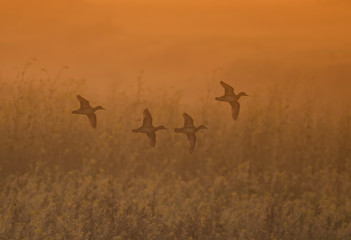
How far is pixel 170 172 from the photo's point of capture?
8125mm

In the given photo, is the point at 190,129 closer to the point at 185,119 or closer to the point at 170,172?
the point at 185,119

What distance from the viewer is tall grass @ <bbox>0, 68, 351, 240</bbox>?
5941 mm

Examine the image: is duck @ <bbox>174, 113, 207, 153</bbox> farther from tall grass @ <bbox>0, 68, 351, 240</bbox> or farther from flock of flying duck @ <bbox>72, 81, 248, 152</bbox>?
tall grass @ <bbox>0, 68, 351, 240</bbox>

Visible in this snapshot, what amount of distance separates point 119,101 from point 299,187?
10.3 ft

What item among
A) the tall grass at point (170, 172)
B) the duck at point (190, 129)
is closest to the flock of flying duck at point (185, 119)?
the duck at point (190, 129)

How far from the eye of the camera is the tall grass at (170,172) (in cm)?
594

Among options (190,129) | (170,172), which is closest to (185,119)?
(190,129)

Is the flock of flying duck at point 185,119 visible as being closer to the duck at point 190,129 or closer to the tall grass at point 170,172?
the duck at point 190,129

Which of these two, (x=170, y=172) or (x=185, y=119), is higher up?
(x=185, y=119)

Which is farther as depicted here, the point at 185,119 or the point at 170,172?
the point at 170,172

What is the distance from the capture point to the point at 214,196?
23.0 ft

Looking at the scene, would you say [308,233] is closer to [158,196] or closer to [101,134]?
[158,196]

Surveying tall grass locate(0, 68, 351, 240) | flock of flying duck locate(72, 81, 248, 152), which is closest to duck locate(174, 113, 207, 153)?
flock of flying duck locate(72, 81, 248, 152)

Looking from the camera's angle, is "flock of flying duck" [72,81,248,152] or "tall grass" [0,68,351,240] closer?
"flock of flying duck" [72,81,248,152]
